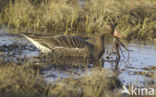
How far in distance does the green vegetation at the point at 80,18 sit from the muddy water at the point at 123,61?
4.04 feet

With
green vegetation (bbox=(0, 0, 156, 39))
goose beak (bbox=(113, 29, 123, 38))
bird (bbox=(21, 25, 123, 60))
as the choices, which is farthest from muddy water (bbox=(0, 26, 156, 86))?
green vegetation (bbox=(0, 0, 156, 39))

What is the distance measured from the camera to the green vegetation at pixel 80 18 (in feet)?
44.7

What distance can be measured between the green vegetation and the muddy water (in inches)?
48.5

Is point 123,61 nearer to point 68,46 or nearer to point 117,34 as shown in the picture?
point 117,34

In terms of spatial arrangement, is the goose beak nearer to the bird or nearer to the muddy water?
the bird

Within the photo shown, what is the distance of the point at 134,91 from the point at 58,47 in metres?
3.66

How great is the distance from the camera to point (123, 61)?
9117 mm

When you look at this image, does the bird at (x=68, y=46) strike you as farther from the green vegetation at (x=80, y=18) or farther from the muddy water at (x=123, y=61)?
the green vegetation at (x=80, y=18)

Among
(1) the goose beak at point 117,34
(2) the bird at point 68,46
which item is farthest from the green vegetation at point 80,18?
(2) the bird at point 68,46

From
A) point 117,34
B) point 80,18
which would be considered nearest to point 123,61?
point 117,34

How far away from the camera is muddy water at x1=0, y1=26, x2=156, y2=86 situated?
688 centimetres

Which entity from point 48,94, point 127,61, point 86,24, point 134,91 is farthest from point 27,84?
point 86,24

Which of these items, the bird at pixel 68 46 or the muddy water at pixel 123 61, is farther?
the bird at pixel 68 46

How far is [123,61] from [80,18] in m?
5.67
